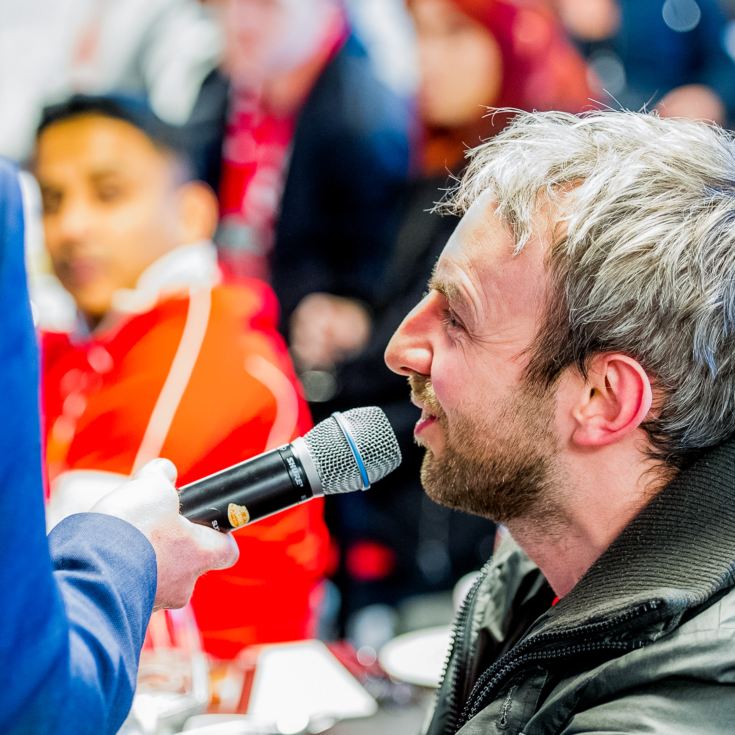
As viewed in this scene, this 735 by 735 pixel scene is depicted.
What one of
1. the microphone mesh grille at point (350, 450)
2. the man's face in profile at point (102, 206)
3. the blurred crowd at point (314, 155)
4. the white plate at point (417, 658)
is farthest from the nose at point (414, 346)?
the man's face in profile at point (102, 206)

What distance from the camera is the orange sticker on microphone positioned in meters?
1.04

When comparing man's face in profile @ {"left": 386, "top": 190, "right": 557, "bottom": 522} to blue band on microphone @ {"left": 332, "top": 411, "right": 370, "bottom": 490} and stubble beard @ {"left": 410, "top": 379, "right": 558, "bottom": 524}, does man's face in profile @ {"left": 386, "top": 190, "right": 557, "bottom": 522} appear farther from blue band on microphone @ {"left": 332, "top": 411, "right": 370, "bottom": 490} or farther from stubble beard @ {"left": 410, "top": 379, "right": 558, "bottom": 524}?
blue band on microphone @ {"left": 332, "top": 411, "right": 370, "bottom": 490}

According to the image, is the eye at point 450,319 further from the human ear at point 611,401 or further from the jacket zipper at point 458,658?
the jacket zipper at point 458,658

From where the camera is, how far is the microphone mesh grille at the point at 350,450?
109 cm

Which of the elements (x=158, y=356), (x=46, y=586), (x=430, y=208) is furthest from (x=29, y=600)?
(x=430, y=208)

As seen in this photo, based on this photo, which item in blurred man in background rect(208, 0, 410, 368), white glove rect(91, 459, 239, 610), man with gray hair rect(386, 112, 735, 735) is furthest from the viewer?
blurred man in background rect(208, 0, 410, 368)

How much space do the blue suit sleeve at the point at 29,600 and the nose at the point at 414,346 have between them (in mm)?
582

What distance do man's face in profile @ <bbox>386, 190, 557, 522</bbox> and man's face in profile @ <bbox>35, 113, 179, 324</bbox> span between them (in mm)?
1867

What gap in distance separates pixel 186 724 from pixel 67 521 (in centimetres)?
72

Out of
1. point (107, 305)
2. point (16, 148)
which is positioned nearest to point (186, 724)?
point (107, 305)

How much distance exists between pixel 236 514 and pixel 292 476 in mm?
72

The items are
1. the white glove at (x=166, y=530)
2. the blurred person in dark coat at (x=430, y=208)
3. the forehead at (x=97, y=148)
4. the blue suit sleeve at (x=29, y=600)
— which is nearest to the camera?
the blue suit sleeve at (x=29, y=600)

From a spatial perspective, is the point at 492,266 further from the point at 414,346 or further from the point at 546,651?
the point at 546,651

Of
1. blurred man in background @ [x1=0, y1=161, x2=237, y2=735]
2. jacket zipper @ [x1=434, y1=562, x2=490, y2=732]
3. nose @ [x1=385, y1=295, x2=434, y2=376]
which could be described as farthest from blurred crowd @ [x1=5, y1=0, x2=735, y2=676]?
blurred man in background @ [x1=0, y1=161, x2=237, y2=735]
